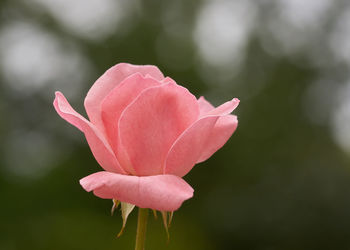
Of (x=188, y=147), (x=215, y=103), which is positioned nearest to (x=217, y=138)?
(x=188, y=147)

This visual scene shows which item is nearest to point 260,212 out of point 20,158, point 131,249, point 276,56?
point 131,249

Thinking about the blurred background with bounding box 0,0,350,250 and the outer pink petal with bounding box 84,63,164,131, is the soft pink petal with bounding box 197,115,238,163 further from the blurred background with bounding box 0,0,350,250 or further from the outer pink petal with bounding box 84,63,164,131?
→ the blurred background with bounding box 0,0,350,250

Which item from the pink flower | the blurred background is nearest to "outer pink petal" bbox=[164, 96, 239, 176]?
the pink flower

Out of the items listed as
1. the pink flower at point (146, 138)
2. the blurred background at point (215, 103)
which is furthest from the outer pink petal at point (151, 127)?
the blurred background at point (215, 103)

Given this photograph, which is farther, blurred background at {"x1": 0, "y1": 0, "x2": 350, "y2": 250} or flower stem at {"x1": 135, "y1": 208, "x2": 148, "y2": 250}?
blurred background at {"x1": 0, "y1": 0, "x2": 350, "y2": 250}

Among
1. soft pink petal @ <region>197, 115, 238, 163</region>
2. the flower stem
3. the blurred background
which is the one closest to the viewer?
the flower stem

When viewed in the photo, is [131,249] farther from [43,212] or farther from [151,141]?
[151,141]

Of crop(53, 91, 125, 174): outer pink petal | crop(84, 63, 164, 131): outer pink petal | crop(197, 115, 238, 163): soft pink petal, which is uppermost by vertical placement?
crop(84, 63, 164, 131): outer pink petal

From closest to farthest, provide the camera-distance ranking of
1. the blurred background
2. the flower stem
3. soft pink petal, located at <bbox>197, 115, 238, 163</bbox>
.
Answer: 1. the flower stem
2. soft pink petal, located at <bbox>197, 115, 238, 163</bbox>
3. the blurred background

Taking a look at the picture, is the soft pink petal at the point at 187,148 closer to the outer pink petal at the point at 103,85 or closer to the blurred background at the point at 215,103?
the outer pink petal at the point at 103,85
